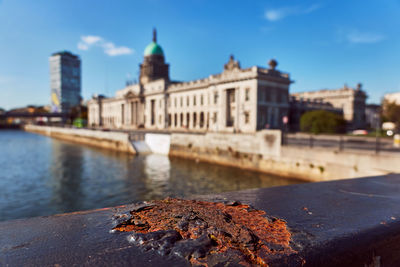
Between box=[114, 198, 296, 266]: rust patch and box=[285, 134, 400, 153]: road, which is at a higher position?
box=[114, 198, 296, 266]: rust patch

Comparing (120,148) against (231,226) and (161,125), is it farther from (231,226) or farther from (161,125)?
(231,226)

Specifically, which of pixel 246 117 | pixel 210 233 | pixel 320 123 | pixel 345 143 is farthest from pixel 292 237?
pixel 246 117

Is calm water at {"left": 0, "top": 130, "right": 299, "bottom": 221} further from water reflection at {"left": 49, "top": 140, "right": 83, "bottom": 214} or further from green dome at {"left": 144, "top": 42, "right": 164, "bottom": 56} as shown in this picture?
green dome at {"left": 144, "top": 42, "right": 164, "bottom": 56}

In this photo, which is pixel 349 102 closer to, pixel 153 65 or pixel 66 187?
pixel 153 65

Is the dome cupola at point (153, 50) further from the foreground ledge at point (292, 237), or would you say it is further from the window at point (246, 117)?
the foreground ledge at point (292, 237)

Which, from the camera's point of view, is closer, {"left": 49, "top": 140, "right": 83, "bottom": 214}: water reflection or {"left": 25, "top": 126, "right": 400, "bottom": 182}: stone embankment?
{"left": 49, "top": 140, "right": 83, "bottom": 214}: water reflection

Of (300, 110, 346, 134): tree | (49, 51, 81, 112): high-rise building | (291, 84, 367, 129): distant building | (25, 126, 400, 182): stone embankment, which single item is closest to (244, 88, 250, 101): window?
(300, 110, 346, 134): tree

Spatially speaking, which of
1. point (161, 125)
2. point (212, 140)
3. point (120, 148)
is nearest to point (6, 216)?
point (212, 140)
